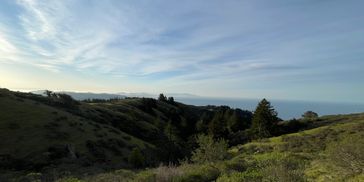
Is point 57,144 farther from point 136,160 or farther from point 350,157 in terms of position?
point 350,157

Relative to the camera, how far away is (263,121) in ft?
249

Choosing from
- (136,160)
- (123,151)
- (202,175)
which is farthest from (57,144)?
(202,175)

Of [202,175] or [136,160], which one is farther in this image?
[136,160]

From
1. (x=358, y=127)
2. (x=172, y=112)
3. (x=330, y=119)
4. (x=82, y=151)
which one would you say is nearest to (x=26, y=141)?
(x=82, y=151)

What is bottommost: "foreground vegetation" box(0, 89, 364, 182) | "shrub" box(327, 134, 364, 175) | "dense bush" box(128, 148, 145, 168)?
"dense bush" box(128, 148, 145, 168)

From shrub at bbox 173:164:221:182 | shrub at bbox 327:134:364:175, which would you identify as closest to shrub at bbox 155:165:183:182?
shrub at bbox 173:164:221:182

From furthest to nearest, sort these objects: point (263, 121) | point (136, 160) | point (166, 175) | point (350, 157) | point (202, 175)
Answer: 1. point (263, 121)
2. point (136, 160)
3. point (202, 175)
4. point (166, 175)
5. point (350, 157)

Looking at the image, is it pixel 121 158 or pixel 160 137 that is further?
pixel 160 137

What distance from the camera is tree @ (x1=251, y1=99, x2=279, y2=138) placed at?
75.4 metres

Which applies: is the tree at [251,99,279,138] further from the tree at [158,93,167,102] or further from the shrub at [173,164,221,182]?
the tree at [158,93,167,102]

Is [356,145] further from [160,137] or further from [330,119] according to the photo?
[330,119]

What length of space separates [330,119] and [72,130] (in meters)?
72.4

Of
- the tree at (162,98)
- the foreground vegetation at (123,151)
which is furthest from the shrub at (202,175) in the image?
the tree at (162,98)

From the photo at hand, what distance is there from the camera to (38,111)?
5231cm
